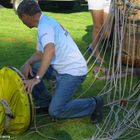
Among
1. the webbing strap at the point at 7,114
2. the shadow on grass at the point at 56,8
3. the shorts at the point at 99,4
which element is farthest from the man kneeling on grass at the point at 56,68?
the shadow on grass at the point at 56,8

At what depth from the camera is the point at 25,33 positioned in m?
8.70

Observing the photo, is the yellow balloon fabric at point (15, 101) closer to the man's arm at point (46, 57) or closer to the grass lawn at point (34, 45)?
the grass lawn at point (34, 45)

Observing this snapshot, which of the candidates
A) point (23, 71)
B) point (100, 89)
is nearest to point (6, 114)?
point (23, 71)

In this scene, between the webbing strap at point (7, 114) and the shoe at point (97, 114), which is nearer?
the webbing strap at point (7, 114)

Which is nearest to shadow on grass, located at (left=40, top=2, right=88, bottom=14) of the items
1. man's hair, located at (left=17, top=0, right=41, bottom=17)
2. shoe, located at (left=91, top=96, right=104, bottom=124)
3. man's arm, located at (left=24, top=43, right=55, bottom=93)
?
shoe, located at (left=91, top=96, right=104, bottom=124)

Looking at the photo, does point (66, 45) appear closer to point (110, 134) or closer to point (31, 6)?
point (31, 6)

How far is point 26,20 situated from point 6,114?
825 millimetres

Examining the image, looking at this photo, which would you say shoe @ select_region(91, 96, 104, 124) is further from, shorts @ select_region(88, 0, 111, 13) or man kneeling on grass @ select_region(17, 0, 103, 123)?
shorts @ select_region(88, 0, 111, 13)

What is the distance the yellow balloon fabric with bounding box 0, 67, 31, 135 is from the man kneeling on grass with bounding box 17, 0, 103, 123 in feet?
0.31

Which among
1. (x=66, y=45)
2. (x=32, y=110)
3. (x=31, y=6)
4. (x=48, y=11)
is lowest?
(x=48, y=11)

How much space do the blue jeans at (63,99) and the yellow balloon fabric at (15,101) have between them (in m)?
0.33

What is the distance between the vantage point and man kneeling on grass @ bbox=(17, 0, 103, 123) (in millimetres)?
4289

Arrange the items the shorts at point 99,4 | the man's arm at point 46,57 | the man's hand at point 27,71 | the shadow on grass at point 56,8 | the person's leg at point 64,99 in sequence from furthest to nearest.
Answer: the shadow on grass at point 56,8 → the shorts at point 99,4 → the man's hand at point 27,71 → the person's leg at point 64,99 → the man's arm at point 46,57

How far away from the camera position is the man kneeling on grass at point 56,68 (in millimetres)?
4289
